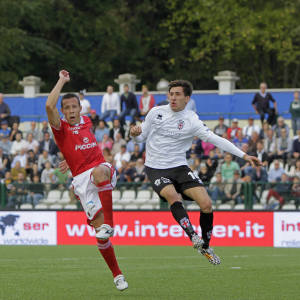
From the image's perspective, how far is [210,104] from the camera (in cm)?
3038

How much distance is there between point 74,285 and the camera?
1109cm

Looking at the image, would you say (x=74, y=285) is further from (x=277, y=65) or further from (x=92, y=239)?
(x=277, y=65)

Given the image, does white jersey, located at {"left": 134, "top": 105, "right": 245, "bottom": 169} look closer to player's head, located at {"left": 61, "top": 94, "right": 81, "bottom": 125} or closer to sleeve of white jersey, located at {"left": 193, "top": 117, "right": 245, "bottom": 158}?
sleeve of white jersey, located at {"left": 193, "top": 117, "right": 245, "bottom": 158}

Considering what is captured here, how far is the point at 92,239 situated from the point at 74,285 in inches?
426

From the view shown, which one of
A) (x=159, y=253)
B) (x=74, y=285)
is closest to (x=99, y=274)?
(x=74, y=285)

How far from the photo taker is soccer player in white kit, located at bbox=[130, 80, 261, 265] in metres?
11.4

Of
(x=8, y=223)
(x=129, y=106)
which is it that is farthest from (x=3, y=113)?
(x=8, y=223)

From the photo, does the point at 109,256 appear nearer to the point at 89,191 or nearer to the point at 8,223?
the point at 89,191

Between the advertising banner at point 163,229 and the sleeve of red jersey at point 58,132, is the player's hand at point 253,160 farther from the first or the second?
the advertising banner at point 163,229

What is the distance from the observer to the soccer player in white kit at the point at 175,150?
11422 millimetres

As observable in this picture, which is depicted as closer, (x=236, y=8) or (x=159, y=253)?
(x=159, y=253)

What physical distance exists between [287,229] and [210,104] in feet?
34.2

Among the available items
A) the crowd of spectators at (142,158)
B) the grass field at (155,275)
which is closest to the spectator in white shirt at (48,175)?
the crowd of spectators at (142,158)

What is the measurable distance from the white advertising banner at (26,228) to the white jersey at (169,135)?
36.0 ft
